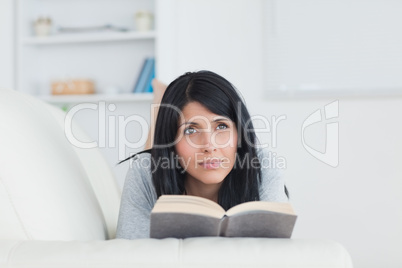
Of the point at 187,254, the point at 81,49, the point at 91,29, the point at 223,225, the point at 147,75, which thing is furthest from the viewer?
the point at 81,49

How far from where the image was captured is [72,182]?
1399 millimetres

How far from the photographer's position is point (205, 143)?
58.2 inches

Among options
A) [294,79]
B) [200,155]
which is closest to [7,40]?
[294,79]

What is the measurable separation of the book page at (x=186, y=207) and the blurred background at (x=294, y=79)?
2216mm

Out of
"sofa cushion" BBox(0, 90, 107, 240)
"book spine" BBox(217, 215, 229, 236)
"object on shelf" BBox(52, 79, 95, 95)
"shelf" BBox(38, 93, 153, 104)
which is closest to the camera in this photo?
"book spine" BBox(217, 215, 229, 236)

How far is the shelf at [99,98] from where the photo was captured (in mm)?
3256

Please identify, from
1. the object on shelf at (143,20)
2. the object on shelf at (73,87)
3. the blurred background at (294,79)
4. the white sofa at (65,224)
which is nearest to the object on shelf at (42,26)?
the blurred background at (294,79)

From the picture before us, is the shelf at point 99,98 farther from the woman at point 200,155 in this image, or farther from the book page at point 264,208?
the book page at point 264,208

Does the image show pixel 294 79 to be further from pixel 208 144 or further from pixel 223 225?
pixel 223 225

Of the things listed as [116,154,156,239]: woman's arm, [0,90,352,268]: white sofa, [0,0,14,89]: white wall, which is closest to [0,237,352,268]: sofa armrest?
[0,90,352,268]: white sofa

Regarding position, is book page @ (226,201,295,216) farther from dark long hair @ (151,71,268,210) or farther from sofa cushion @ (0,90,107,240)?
dark long hair @ (151,71,268,210)

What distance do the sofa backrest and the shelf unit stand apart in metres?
1.80

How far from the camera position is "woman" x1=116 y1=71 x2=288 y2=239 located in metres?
1.49

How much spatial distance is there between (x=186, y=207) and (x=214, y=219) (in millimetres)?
58
